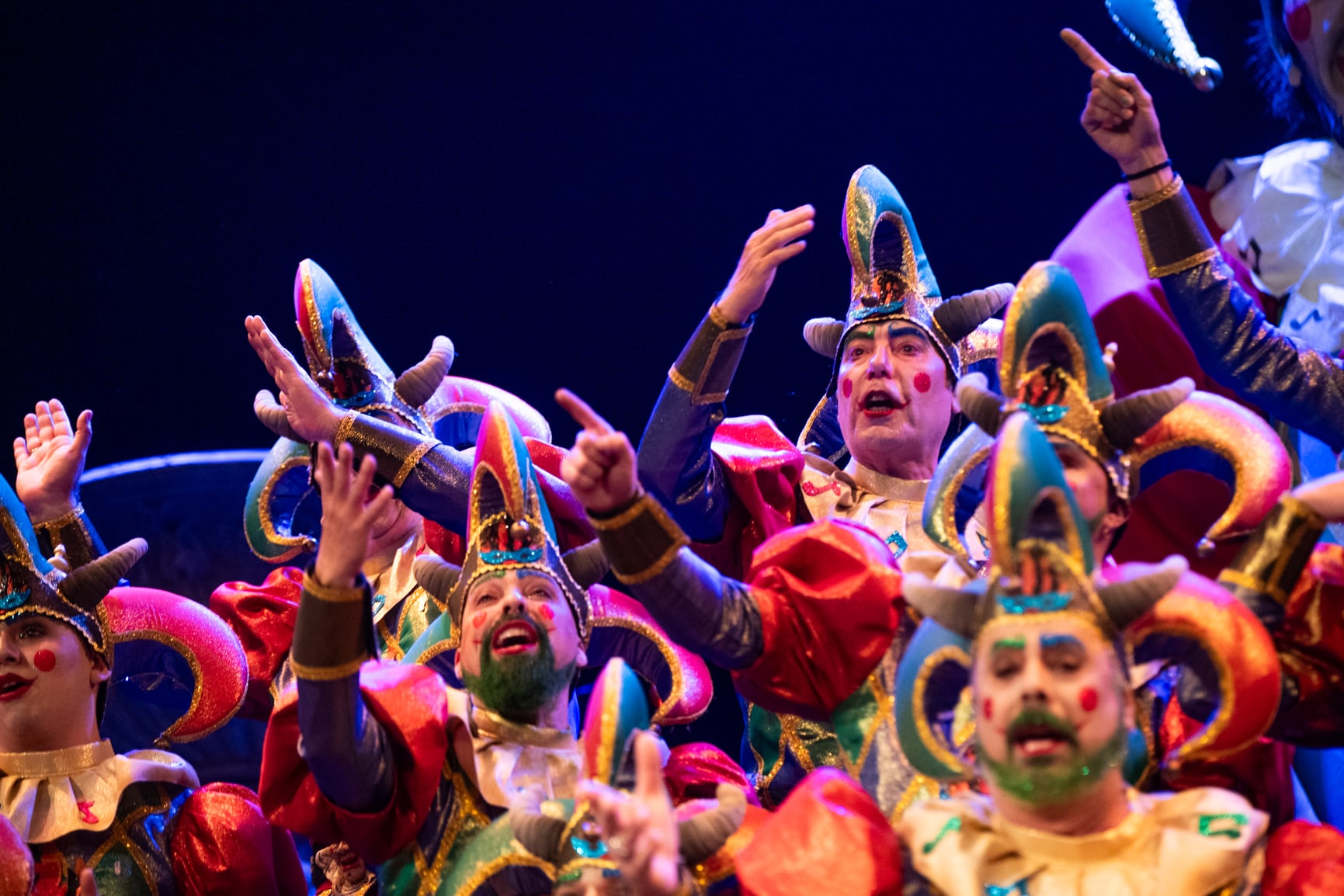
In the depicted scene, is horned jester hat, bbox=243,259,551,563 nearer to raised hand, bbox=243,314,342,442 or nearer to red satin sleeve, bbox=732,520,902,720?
raised hand, bbox=243,314,342,442

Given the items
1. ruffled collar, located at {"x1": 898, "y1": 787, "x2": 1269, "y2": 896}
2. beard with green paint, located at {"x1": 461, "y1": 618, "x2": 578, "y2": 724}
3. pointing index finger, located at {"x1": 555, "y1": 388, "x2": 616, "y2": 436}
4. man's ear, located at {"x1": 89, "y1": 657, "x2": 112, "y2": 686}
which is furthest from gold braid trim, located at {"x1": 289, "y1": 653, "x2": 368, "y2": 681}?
ruffled collar, located at {"x1": 898, "y1": 787, "x2": 1269, "y2": 896}

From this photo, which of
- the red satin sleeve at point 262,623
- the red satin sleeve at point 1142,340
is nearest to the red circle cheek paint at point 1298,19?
the red satin sleeve at point 1142,340

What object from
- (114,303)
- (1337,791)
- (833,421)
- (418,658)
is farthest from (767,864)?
(114,303)

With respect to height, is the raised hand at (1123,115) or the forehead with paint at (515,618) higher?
the raised hand at (1123,115)

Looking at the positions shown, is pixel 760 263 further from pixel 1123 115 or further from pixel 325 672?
pixel 325 672

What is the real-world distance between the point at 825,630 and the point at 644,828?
2.13ft

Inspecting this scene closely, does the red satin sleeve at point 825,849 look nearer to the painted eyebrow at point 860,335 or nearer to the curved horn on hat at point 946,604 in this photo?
the curved horn on hat at point 946,604

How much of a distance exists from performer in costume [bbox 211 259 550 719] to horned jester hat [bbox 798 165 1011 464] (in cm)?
86

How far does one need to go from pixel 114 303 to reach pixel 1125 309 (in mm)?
2596

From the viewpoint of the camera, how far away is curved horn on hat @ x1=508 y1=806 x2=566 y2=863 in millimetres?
1891

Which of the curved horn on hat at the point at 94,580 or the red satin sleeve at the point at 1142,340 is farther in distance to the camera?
the red satin sleeve at the point at 1142,340

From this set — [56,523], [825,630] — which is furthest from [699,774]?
[56,523]

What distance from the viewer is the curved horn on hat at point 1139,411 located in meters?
2.02

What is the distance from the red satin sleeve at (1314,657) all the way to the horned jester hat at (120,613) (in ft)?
5.72
